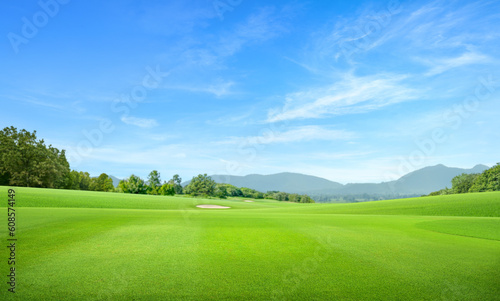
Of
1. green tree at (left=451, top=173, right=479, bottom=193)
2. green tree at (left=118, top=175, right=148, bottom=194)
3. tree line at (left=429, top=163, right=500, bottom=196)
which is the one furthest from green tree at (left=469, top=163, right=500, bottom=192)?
green tree at (left=118, top=175, right=148, bottom=194)

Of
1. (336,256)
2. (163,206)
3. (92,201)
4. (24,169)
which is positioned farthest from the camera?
(24,169)

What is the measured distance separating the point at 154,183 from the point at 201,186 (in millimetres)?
24843

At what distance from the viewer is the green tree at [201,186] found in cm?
8648

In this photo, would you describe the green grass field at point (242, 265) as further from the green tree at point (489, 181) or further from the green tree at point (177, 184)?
the green tree at point (177, 184)

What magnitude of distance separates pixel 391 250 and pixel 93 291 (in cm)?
905

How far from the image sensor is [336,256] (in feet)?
27.5

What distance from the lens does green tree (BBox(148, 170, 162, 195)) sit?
99.1m

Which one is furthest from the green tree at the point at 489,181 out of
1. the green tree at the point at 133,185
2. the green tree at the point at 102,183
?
the green tree at the point at 102,183

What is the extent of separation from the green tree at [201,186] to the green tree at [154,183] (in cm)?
1745

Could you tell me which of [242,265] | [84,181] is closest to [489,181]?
[242,265]

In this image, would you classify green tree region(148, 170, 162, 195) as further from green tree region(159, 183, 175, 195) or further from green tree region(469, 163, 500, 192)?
green tree region(469, 163, 500, 192)

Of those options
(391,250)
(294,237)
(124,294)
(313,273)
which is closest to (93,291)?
(124,294)

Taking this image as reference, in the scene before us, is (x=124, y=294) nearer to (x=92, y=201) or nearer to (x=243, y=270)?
(x=243, y=270)

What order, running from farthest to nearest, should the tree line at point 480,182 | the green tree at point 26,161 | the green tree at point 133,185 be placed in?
the green tree at point 133,185, the tree line at point 480,182, the green tree at point 26,161
